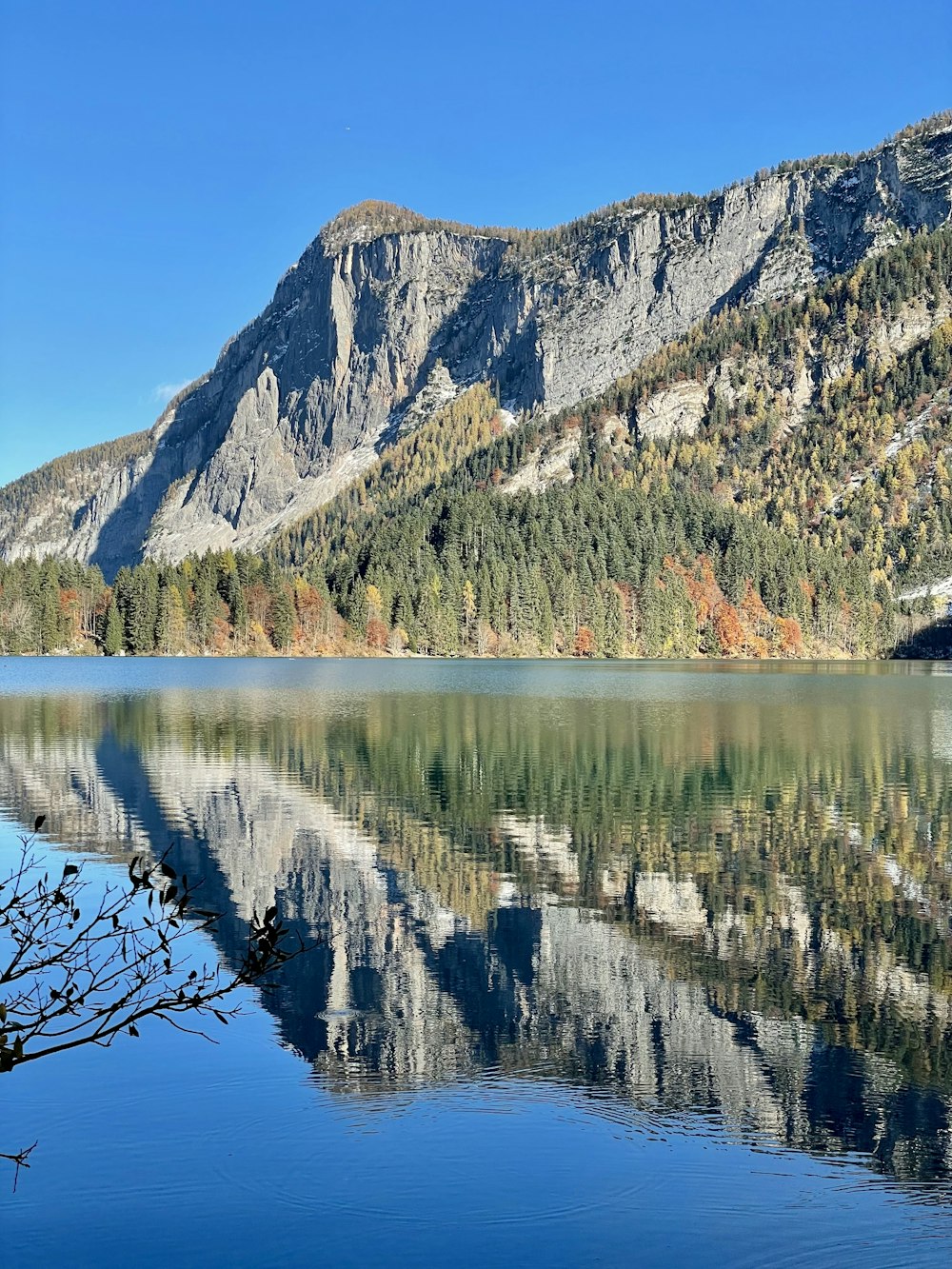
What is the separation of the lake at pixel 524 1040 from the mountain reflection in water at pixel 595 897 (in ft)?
0.32

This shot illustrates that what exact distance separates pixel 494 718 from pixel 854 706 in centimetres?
2787

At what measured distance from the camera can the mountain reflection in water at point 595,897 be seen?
50.2ft

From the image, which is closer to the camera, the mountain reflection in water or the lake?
the lake

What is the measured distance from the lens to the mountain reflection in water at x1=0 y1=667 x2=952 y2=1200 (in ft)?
50.2

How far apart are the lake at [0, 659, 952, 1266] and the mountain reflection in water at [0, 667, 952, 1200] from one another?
10cm

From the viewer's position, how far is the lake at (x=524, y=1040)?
11.2 metres

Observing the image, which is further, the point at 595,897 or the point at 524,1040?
the point at 595,897

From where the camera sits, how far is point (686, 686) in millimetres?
→ 102938

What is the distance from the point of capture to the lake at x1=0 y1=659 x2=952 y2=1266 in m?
11.2

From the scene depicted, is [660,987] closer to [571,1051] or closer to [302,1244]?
[571,1051]

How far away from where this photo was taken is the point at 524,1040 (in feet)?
53.9

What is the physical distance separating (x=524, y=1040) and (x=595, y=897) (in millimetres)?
8704

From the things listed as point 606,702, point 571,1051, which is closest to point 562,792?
point 571,1051

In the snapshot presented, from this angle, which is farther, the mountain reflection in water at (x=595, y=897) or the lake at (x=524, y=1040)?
the mountain reflection in water at (x=595, y=897)
